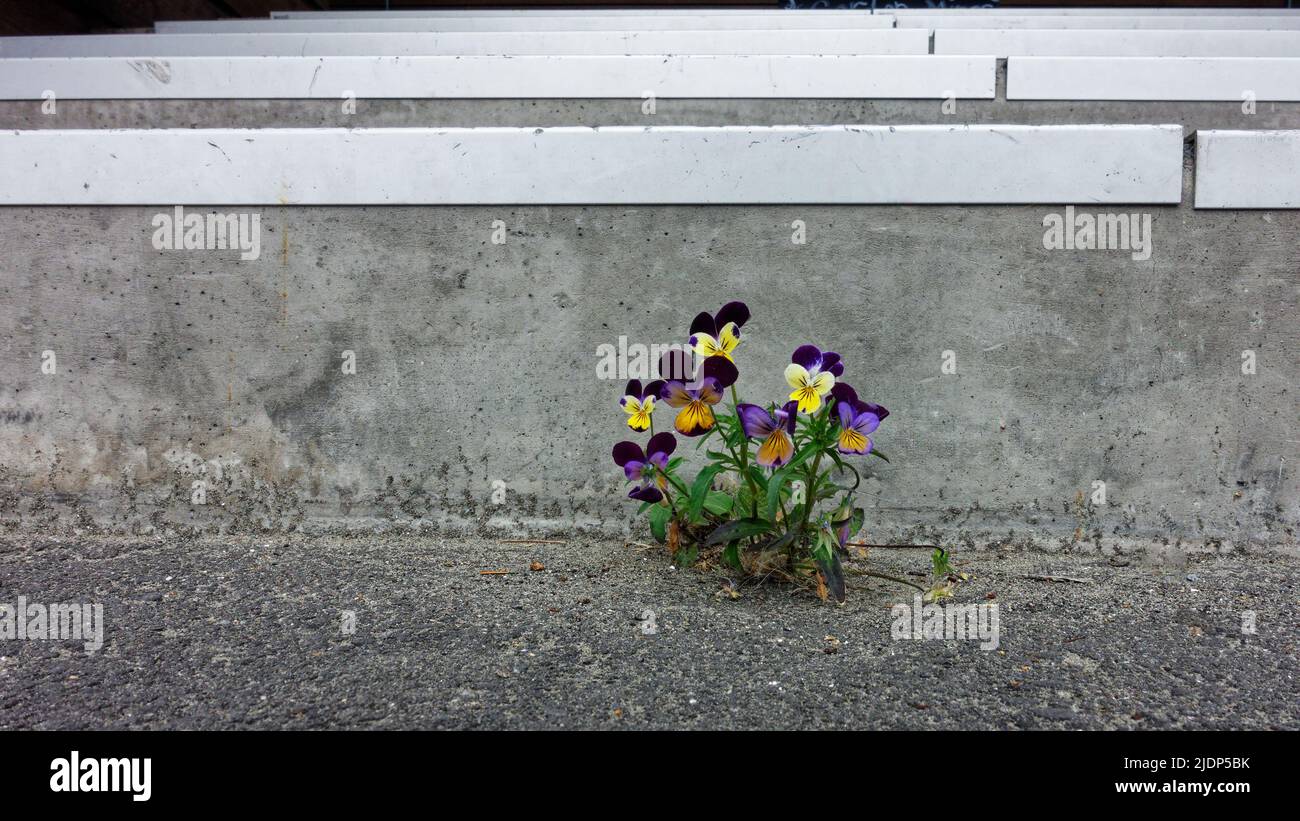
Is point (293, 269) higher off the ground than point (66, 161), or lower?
lower

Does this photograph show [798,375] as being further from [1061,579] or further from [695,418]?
[1061,579]

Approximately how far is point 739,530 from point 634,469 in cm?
42

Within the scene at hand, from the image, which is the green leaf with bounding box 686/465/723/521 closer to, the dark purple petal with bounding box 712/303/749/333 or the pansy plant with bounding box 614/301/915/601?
the pansy plant with bounding box 614/301/915/601

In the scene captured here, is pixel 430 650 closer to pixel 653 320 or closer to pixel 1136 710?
pixel 653 320

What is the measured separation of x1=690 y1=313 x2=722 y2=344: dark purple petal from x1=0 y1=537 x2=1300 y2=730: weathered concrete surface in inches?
33.2

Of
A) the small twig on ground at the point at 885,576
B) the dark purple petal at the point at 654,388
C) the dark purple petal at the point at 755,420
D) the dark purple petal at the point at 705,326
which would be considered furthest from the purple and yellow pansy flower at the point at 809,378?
the small twig on ground at the point at 885,576

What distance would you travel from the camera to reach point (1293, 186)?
3.01 m

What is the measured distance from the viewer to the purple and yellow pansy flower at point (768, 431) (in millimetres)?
2363

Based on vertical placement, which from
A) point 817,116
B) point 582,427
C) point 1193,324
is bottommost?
point 582,427

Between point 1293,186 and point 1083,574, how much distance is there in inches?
67.2

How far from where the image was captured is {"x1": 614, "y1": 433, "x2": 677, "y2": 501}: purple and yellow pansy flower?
2.69 m

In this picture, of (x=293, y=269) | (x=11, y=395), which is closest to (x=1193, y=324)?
(x=293, y=269)

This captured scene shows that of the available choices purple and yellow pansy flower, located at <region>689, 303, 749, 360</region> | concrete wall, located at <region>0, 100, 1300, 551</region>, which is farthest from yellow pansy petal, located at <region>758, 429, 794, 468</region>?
concrete wall, located at <region>0, 100, 1300, 551</region>

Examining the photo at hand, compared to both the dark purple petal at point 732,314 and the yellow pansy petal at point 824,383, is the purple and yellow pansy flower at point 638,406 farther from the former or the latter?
the yellow pansy petal at point 824,383
